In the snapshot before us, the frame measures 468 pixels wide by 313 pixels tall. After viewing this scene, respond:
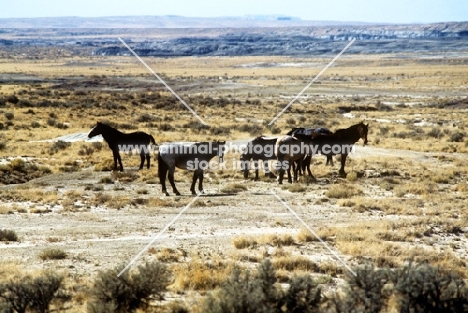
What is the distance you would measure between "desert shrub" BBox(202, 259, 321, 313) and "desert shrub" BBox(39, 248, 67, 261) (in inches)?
167

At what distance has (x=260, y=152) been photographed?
2072 centimetres

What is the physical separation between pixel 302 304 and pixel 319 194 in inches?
390

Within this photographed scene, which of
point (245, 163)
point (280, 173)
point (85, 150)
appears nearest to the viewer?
point (280, 173)

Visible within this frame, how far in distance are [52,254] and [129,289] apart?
122 inches

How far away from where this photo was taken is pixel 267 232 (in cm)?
1327

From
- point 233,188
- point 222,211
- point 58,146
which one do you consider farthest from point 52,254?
point 58,146

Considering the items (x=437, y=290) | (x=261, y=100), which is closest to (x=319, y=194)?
(x=437, y=290)

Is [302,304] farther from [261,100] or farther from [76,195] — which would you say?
[261,100]

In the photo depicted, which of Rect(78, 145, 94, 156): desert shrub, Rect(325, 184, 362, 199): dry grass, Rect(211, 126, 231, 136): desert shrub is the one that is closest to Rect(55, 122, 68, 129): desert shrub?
Rect(78, 145, 94, 156): desert shrub

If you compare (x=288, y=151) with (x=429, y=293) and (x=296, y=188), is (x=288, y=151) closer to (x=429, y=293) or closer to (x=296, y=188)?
(x=296, y=188)

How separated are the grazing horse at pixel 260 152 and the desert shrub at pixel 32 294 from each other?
1291 centimetres

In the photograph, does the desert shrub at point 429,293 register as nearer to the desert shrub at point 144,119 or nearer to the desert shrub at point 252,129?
the desert shrub at point 252,129

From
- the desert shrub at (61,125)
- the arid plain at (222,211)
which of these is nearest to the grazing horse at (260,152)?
the arid plain at (222,211)

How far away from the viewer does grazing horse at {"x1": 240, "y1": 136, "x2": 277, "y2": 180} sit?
20531 mm
